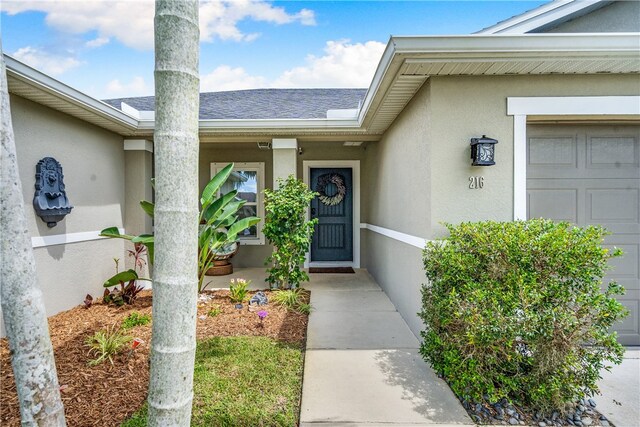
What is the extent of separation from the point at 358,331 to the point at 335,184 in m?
4.10

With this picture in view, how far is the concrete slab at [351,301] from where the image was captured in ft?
15.2

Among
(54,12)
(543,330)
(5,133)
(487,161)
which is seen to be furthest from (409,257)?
(54,12)

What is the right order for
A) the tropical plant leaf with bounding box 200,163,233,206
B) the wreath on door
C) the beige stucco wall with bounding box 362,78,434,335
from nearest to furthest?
the beige stucco wall with bounding box 362,78,434,335
the tropical plant leaf with bounding box 200,163,233,206
the wreath on door

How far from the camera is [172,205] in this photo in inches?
39.4

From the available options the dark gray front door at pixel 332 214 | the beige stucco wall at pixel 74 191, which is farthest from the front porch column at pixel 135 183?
the dark gray front door at pixel 332 214

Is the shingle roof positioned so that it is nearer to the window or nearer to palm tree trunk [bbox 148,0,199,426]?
the window

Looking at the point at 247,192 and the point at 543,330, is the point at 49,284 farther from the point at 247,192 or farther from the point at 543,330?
the point at 543,330

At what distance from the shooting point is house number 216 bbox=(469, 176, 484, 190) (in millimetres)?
3129

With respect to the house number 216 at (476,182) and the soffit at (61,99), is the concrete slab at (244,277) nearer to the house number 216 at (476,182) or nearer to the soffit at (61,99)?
the soffit at (61,99)

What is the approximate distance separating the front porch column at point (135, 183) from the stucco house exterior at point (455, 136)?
4 centimetres

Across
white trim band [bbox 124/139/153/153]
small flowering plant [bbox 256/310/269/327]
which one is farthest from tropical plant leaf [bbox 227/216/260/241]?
white trim band [bbox 124/139/153/153]

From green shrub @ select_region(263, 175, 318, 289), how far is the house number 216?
249 cm

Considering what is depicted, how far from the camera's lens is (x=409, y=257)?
3865 mm

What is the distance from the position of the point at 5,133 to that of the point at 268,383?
2.35 metres
